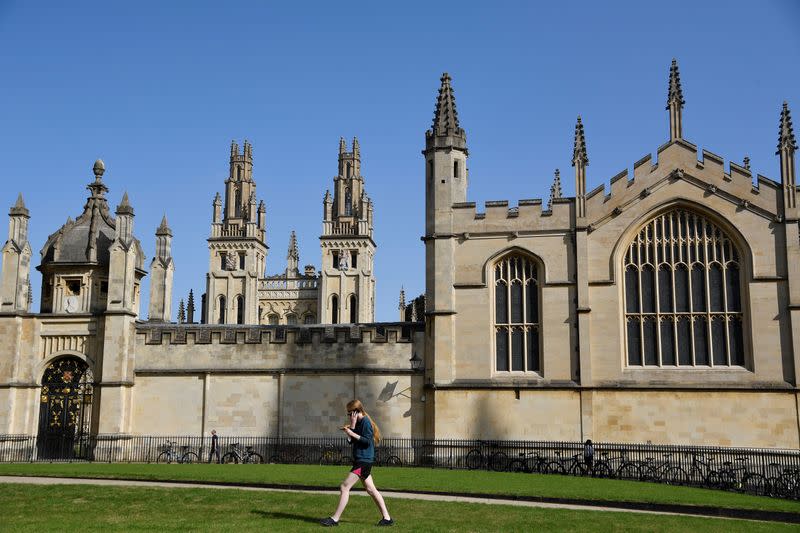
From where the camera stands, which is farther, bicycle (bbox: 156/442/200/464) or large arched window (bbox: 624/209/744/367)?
bicycle (bbox: 156/442/200/464)

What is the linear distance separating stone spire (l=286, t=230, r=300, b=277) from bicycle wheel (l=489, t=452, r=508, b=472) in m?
66.8

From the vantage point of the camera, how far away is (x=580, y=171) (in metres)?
28.5

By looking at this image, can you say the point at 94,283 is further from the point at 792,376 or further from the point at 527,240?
the point at 792,376

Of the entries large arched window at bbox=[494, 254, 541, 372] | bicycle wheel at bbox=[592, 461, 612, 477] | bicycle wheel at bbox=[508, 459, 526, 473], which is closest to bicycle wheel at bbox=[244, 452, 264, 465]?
bicycle wheel at bbox=[508, 459, 526, 473]

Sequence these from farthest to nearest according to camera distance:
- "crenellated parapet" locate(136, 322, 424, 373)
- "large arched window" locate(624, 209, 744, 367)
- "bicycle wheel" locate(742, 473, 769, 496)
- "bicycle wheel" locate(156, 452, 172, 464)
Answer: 1. "crenellated parapet" locate(136, 322, 424, 373)
2. "bicycle wheel" locate(156, 452, 172, 464)
3. "large arched window" locate(624, 209, 744, 367)
4. "bicycle wheel" locate(742, 473, 769, 496)

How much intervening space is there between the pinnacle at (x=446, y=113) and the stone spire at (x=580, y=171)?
13.2 feet

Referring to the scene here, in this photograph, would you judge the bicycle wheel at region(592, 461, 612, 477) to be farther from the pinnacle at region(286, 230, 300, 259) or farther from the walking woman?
the pinnacle at region(286, 230, 300, 259)

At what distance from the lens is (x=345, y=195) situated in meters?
91.9

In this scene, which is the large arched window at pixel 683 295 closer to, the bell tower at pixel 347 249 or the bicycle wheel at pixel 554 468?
the bicycle wheel at pixel 554 468

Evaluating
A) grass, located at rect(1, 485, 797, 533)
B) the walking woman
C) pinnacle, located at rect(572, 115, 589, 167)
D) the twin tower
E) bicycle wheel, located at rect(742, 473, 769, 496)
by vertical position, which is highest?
the twin tower

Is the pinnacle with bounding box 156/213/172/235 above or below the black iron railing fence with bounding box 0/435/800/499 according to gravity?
above

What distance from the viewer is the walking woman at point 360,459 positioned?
1217 centimetres

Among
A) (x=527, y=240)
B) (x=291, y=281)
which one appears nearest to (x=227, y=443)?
(x=527, y=240)

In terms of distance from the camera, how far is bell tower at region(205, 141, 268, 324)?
87562 mm
